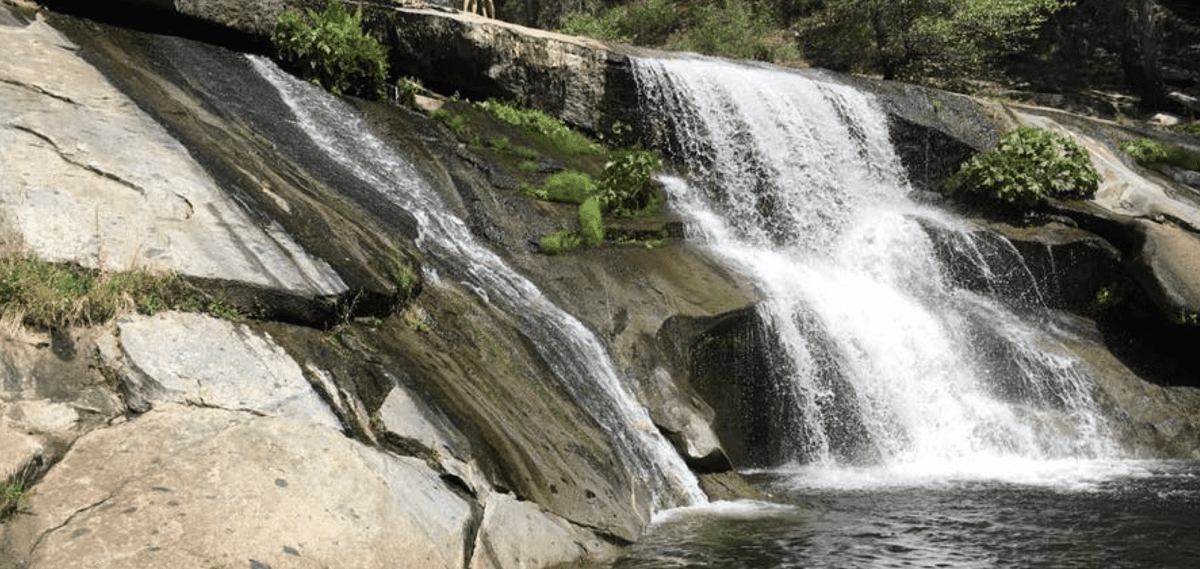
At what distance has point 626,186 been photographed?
53.1 feet

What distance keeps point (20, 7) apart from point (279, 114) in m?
4.16

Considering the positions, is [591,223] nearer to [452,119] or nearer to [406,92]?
[452,119]

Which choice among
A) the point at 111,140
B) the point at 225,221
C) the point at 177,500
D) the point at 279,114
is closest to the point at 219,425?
the point at 177,500

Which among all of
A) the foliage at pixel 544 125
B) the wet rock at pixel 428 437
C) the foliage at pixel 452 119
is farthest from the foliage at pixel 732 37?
the wet rock at pixel 428 437

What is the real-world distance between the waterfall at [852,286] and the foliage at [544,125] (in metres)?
1.83

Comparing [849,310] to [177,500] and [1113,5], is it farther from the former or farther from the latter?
[1113,5]

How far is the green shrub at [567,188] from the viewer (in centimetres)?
1588

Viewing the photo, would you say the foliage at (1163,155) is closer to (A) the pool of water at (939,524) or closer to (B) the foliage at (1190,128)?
(B) the foliage at (1190,128)

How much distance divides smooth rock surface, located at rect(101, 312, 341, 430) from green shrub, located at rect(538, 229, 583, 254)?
6.68 m

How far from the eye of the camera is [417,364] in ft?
28.8

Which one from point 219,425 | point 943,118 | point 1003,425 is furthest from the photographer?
point 943,118

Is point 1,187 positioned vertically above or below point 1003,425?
below

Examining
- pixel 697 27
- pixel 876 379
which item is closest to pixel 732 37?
pixel 697 27

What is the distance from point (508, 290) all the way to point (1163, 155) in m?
18.3
